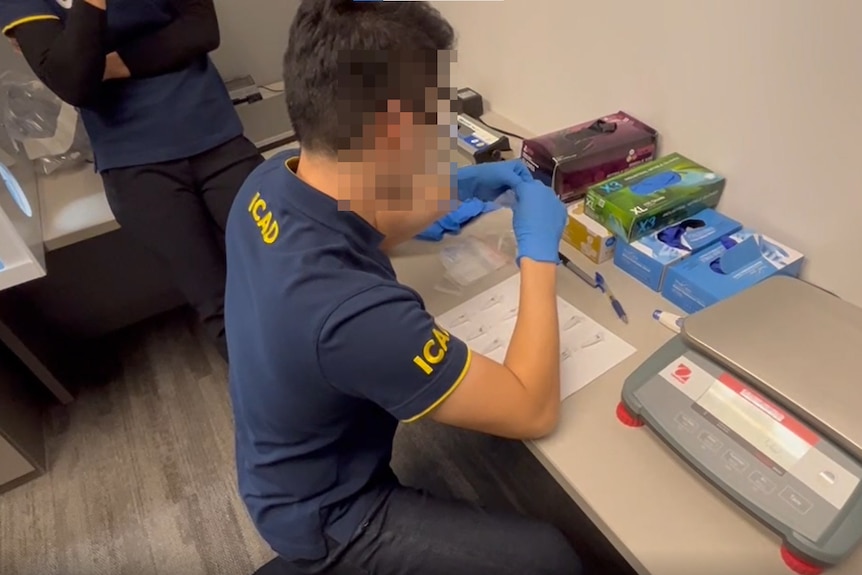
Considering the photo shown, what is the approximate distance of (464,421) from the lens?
28.3 inches

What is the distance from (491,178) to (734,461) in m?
0.60

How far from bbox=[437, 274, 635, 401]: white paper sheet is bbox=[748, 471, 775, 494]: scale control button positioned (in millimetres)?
237

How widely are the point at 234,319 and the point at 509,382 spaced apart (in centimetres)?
37

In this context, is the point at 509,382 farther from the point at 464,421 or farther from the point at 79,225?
the point at 79,225

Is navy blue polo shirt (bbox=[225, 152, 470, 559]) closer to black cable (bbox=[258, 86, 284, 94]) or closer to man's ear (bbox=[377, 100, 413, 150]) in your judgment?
man's ear (bbox=[377, 100, 413, 150])

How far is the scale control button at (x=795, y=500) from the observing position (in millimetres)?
634

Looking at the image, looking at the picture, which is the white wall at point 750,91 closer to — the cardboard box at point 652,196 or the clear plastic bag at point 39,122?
the cardboard box at point 652,196

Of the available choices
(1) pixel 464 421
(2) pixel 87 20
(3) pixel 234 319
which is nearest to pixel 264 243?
(3) pixel 234 319

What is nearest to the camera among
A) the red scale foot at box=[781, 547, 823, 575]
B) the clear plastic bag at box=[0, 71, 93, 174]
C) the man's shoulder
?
the red scale foot at box=[781, 547, 823, 575]

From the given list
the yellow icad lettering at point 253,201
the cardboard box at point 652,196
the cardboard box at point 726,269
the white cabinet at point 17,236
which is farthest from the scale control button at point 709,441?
the white cabinet at point 17,236

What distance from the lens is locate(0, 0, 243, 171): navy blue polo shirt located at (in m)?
1.30

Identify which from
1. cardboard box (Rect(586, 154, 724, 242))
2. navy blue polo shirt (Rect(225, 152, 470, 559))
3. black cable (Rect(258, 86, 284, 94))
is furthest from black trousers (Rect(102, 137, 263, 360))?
cardboard box (Rect(586, 154, 724, 242))

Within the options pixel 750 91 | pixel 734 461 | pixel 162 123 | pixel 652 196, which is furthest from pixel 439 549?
pixel 162 123

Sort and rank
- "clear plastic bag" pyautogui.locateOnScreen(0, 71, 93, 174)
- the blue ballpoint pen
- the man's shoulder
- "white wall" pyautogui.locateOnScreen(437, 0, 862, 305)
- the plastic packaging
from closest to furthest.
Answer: "white wall" pyautogui.locateOnScreen(437, 0, 862, 305)
the blue ballpoint pen
the plastic packaging
the man's shoulder
"clear plastic bag" pyautogui.locateOnScreen(0, 71, 93, 174)
